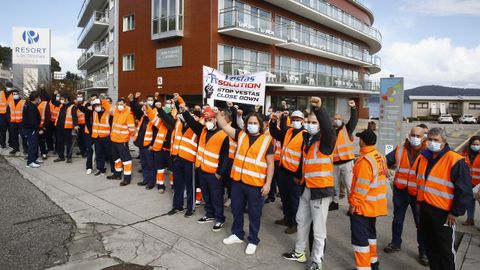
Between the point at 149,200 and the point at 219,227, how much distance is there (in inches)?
84.4

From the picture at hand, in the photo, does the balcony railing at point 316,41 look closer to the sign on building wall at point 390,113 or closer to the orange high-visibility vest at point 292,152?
the sign on building wall at point 390,113

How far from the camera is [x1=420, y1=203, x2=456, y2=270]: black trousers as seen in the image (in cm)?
391

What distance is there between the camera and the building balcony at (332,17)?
27.7 meters

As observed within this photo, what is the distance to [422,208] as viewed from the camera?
4195 mm

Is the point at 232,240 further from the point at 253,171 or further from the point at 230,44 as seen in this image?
the point at 230,44

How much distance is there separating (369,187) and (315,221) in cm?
79

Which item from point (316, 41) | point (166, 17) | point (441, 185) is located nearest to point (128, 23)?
point (166, 17)

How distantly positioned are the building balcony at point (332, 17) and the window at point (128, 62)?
1175 cm

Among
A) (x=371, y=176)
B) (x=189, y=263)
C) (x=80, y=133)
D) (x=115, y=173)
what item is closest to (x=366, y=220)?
(x=371, y=176)

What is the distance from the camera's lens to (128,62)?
27.9m

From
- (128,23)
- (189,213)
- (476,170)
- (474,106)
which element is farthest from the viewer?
(474,106)

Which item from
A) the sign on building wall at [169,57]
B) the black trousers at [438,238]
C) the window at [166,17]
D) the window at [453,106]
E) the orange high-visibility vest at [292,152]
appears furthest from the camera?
the window at [453,106]

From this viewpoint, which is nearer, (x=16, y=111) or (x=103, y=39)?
(x=16, y=111)

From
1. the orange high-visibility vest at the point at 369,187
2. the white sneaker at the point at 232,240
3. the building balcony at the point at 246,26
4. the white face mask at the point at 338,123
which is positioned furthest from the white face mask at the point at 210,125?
the building balcony at the point at 246,26
